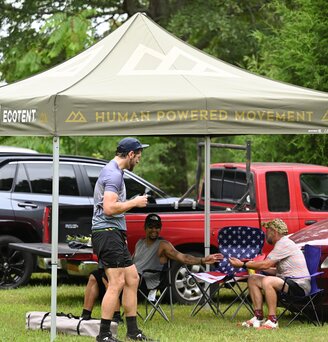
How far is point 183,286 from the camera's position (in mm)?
13555

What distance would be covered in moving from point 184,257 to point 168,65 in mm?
2111

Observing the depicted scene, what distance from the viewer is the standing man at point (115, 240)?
9914 millimetres

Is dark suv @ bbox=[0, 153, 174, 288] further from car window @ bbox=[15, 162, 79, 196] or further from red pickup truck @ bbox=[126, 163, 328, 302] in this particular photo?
red pickup truck @ bbox=[126, 163, 328, 302]

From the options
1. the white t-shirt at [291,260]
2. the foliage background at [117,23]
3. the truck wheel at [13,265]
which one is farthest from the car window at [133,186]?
the foliage background at [117,23]

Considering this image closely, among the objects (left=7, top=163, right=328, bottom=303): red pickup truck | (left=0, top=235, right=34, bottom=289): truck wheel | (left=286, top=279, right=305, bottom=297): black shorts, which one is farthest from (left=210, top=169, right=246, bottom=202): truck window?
(left=286, top=279, right=305, bottom=297): black shorts

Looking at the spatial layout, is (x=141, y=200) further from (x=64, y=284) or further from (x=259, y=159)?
(x=259, y=159)

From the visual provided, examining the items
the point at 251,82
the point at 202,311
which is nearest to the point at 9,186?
the point at 202,311

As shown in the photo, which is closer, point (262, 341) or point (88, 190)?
point (262, 341)

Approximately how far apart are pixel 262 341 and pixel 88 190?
6.01 m

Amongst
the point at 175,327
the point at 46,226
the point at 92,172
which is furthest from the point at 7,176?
the point at 175,327

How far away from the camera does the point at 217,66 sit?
468 inches

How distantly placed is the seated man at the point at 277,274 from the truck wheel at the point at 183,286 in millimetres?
2095

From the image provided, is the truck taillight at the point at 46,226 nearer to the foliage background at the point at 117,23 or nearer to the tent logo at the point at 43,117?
the tent logo at the point at 43,117

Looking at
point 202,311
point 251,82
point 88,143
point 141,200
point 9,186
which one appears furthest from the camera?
point 88,143
